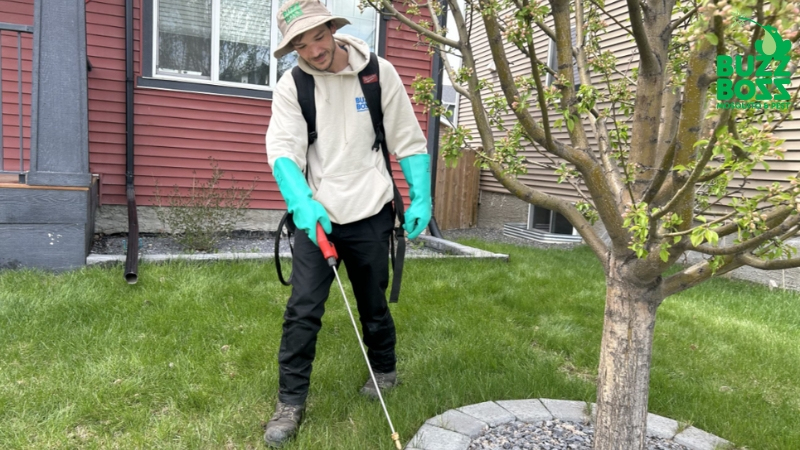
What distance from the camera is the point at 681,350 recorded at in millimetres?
3938

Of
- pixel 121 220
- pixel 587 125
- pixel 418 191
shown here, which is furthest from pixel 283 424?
pixel 587 125

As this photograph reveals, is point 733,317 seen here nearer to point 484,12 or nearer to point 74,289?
point 484,12

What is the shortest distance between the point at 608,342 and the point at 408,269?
11.2 feet

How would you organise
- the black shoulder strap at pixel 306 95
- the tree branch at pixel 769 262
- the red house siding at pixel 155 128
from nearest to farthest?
the tree branch at pixel 769 262 → the black shoulder strap at pixel 306 95 → the red house siding at pixel 155 128

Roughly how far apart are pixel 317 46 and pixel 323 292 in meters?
1.18

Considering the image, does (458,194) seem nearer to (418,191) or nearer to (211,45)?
(211,45)

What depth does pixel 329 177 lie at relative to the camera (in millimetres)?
2758

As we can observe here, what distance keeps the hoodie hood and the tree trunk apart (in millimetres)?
1547

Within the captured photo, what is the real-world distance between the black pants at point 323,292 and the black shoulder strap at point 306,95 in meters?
0.55

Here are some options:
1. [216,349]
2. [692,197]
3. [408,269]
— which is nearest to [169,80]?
[408,269]

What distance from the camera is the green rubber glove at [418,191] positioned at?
2.88 meters

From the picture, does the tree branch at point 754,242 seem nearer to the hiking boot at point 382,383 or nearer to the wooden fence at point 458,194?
the hiking boot at point 382,383

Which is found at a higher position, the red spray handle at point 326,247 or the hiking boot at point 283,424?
the red spray handle at point 326,247

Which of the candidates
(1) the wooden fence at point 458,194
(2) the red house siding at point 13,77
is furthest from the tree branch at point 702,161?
(1) the wooden fence at point 458,194
